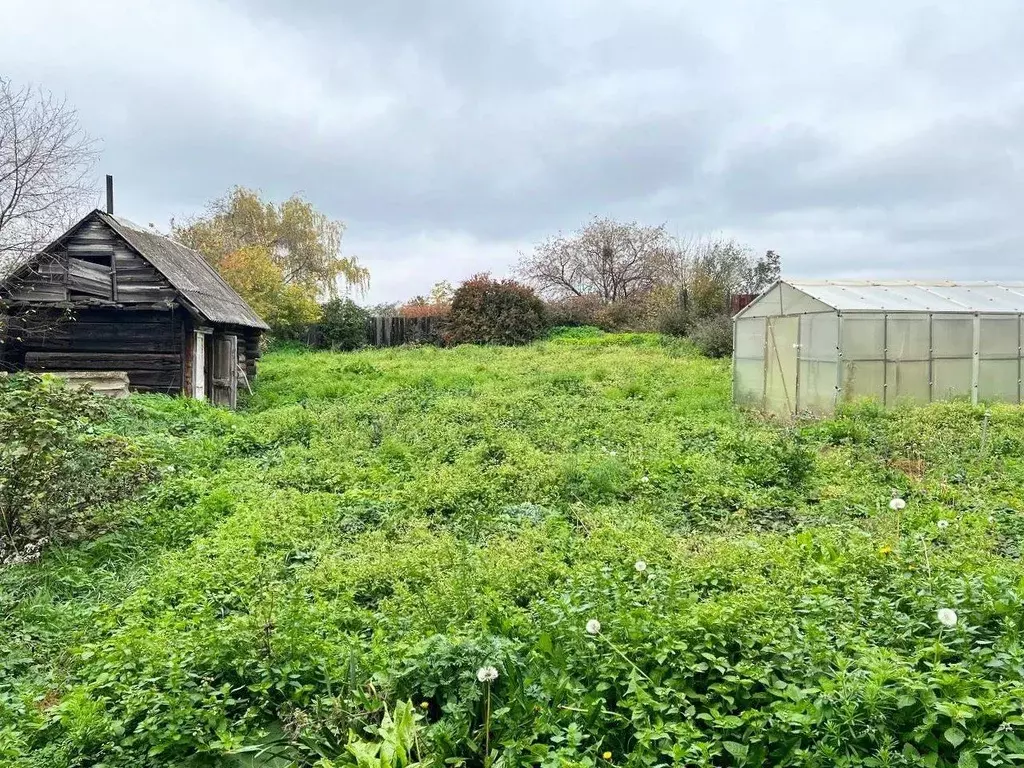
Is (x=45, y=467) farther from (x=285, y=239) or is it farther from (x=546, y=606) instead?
(x=285, y=239)

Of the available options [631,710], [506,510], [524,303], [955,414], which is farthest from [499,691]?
[524,303]

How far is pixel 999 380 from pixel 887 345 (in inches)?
101

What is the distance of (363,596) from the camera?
4941 millimetres

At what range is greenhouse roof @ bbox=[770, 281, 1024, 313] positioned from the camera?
41.2 ft

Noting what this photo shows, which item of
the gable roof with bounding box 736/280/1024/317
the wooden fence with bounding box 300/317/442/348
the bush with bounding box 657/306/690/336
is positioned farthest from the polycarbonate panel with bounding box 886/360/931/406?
the wooden fence with bounding box 300/317/442/348

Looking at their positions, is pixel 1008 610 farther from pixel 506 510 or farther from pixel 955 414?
pixel 955 414

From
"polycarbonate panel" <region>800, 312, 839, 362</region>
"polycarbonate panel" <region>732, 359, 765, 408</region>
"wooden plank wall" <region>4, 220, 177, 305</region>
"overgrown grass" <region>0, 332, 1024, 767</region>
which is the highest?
"wooden plank wall" <region>4, 220, 177, 305</region>

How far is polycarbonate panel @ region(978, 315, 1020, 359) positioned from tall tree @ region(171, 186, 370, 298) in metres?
29.7

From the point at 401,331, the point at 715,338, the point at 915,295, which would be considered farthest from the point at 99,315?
the point at 401,331

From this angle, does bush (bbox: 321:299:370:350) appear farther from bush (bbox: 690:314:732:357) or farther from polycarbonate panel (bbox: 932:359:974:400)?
polycarbonate panel (bbox: 932:359:974:400)

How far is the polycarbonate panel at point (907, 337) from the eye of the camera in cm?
1230

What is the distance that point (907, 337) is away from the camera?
489 inches

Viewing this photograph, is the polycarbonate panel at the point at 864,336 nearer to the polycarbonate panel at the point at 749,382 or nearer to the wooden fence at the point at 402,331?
the polycarbonate panel at the point at 749,382

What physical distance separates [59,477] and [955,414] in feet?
39.4
